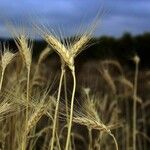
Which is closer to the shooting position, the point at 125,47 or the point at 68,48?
the point at 68,48

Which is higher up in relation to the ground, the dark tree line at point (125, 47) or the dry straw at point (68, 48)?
the dark tree line at point (125, 47)

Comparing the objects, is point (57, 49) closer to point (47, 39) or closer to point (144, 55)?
point (47, 39)

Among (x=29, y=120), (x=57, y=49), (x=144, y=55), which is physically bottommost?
(x=29, y=120)

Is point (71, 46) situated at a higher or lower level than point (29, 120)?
higher

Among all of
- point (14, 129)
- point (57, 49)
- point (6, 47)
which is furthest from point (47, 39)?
point (14, 129)

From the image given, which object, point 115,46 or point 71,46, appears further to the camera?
point 115,46

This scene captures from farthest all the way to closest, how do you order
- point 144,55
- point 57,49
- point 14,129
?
point 144,55 < point 14,129 < point 57,49

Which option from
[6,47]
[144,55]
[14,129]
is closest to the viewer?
[6,47]

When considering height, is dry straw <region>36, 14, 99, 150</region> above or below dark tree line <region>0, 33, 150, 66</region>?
below

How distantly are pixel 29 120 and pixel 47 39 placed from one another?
34cm

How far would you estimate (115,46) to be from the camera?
25.1m

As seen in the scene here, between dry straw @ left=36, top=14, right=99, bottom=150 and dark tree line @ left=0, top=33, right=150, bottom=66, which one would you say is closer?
dry straw @ left=36, top=14, right=99, bottom=150

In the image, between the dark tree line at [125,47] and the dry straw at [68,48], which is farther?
the dark tree line at [125,47]

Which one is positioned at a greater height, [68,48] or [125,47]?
[125,47]
